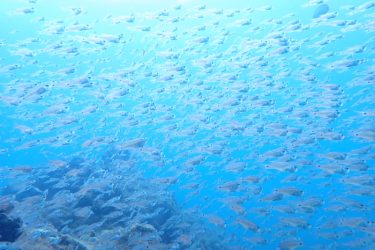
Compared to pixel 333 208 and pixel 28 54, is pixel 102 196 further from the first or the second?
pixel 333 208

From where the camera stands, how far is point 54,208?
11.2 m

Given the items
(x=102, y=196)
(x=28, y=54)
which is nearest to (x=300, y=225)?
(x=102, y=196)

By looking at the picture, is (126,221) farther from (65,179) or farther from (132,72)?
(132,72)

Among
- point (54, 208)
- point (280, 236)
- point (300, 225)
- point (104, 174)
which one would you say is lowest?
point (280, 236)

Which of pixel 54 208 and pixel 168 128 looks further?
pixel 168 128

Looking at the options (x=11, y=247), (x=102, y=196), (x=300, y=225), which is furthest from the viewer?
(x=102, y=196)

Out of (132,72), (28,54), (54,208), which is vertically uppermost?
(28,54)

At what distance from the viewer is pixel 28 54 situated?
1466cm

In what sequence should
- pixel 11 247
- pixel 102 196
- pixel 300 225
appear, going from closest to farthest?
pixel 11 247 < pixel 300 225 < pixel 102 196

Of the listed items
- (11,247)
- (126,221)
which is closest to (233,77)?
(126,221)

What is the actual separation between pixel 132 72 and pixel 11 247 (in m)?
11.6

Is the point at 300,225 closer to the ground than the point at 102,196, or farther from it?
closer to the ground

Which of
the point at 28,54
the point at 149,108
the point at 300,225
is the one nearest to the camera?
the point at 300,225

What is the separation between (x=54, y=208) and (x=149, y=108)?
5827 millimetres
